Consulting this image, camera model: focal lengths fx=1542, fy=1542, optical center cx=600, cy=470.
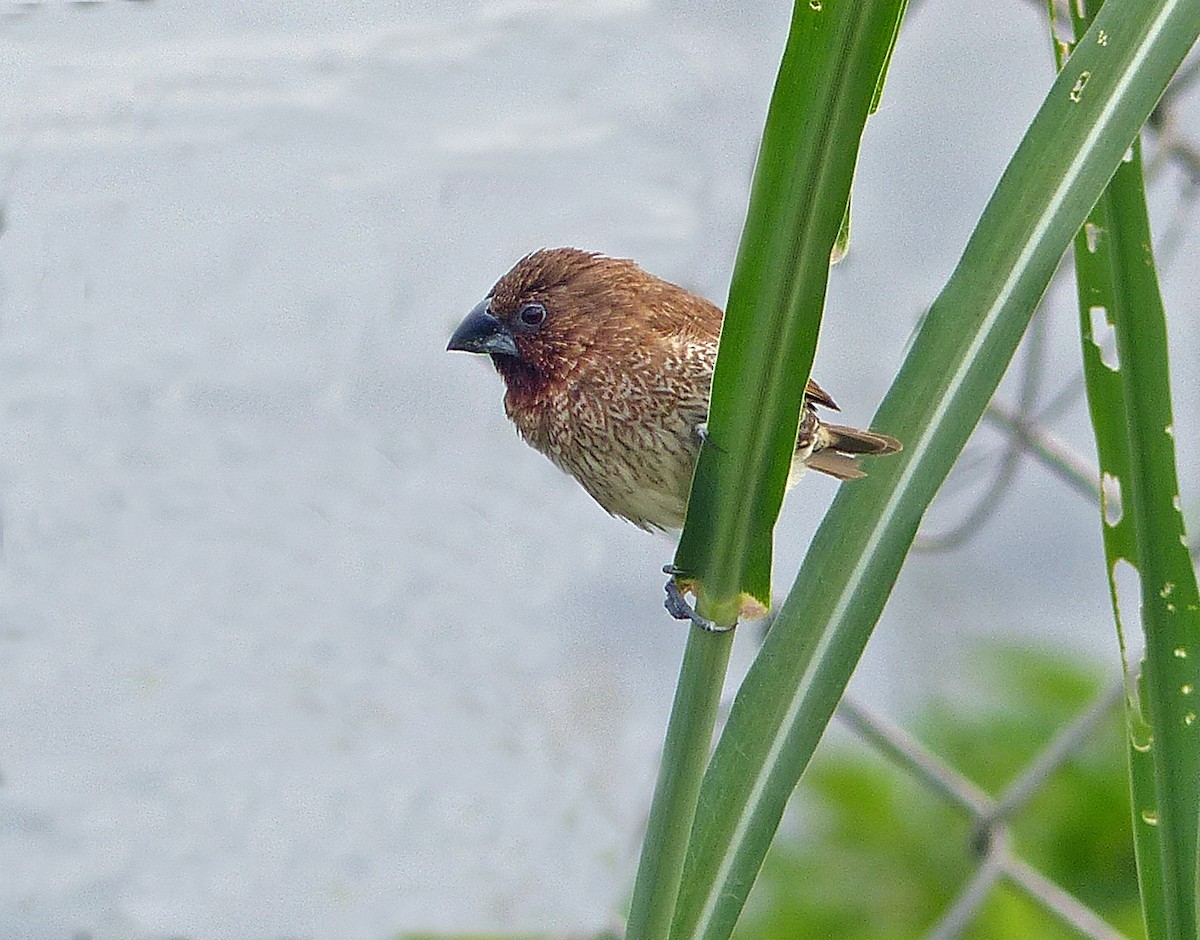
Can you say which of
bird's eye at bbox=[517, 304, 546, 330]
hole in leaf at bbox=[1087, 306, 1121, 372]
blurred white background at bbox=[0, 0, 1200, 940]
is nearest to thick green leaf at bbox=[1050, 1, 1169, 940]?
hole in leaf at bbox=[1087, 306, 1121, 372]

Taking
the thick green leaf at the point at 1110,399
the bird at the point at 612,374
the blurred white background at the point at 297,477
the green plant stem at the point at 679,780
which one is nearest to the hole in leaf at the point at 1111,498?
the thick green leaf at the point at 1110,399

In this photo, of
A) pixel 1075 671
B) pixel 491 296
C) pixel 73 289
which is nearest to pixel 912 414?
pixel 491 296

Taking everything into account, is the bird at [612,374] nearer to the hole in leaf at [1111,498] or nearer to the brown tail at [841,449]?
the brown tail at [841,449]

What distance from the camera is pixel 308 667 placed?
4.30 feet

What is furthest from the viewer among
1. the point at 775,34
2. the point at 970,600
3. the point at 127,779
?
the point at 970,600

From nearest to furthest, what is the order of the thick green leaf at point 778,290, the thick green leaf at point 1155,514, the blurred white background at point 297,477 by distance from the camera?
the thick green leaf at point 778,290 → the thick green leaf at point 1155,514 → the blurred white background at point 297,477

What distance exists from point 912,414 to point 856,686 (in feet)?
4.75

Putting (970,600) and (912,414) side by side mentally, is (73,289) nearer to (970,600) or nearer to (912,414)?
(912,414)

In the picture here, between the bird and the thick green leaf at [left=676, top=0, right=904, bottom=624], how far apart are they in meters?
0.22

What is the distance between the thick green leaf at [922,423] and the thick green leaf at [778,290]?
8cm

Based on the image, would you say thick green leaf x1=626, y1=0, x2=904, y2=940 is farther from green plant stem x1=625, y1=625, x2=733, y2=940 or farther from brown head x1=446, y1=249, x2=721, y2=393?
brown head x1=446, y1=249, x2=721, y2=393

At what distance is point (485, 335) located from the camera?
2.30 feet

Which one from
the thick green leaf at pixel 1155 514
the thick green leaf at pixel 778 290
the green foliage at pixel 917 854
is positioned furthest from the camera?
the green foliage at pixel 917 854

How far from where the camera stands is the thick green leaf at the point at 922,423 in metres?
0.49
